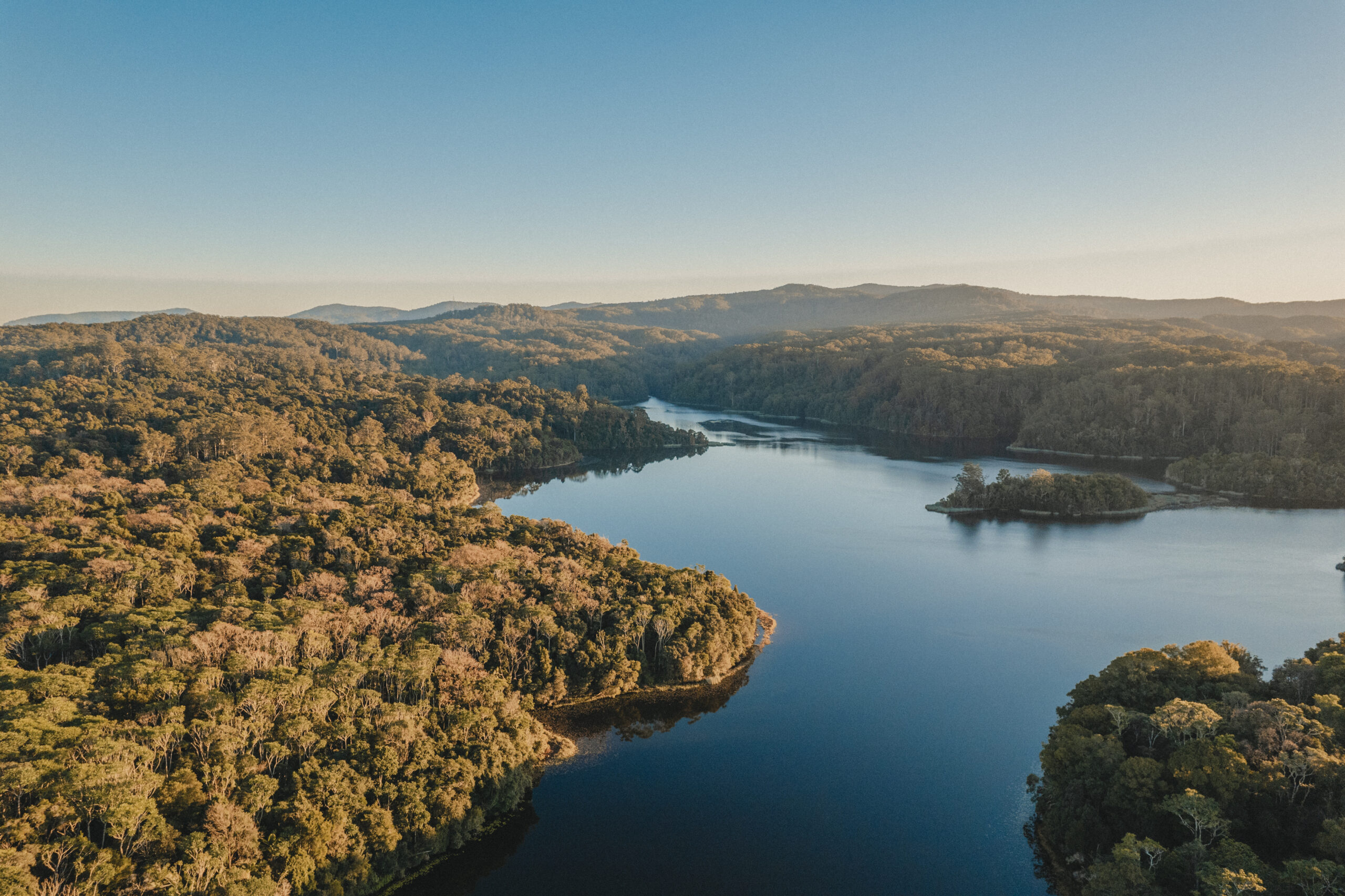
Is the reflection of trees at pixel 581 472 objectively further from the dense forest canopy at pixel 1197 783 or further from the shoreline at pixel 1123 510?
the dense forest canopy at pixel 1197 783

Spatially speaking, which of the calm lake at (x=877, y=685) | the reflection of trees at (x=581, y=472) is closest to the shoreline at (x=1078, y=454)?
the calm lake at (x=877, y=685)

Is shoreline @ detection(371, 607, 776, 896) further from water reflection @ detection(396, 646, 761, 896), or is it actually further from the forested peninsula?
the forested peninsula

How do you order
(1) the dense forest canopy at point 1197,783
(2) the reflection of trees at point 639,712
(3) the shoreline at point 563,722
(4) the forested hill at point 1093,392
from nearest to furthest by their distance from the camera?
(1) the dense forest canopy at point 1197,783 < (3) the shoreline at point 563,722 < (2) the reflection of trees at point 639,712 < (4) the forested hill at point 1093,392

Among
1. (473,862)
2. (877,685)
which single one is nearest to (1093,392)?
(877,685)

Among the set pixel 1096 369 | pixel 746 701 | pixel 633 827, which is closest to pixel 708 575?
pixel 746 701

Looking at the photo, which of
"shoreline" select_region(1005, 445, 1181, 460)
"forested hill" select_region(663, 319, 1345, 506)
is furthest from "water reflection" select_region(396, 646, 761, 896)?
"shoreline" select_region(1005, 445, 1181, 460)

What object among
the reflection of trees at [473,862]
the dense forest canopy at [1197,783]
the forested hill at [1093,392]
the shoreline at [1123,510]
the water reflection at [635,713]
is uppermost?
the forested hill at [1093,392]
